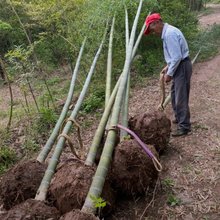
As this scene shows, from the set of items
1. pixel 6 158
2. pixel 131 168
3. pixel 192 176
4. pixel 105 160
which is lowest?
pixel 6 158

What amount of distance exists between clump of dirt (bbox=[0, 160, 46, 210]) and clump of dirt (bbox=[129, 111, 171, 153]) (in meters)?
1.37

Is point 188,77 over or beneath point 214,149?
over

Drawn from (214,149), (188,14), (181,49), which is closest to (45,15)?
(188,14)

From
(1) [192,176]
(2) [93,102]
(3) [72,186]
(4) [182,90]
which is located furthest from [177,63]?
(2) [93,102]

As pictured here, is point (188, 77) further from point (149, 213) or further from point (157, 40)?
point (157, 40)

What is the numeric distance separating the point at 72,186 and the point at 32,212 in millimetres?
430

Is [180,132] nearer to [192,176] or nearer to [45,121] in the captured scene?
[192,176]

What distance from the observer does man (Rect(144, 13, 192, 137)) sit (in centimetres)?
461

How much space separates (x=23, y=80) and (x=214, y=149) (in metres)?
3.93

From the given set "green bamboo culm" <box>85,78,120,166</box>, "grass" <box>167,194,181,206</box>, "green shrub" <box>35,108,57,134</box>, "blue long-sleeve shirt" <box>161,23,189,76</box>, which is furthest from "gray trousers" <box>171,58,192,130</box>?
"green shrub" <box>35,108,57,134</box>

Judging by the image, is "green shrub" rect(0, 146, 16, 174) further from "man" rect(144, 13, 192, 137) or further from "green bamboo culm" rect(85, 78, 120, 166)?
"man" rect(144, 13, 192, 137)

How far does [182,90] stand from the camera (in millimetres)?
4816

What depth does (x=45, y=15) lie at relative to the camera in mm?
8688

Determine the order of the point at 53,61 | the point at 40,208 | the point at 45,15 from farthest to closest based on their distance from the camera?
the point at 53,61 → the point at 45,15 → the point at 40,208
